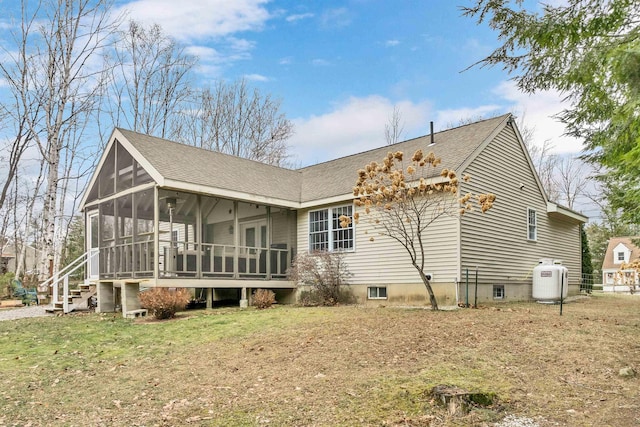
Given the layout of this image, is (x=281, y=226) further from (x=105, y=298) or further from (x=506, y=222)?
(x=506, y=222)

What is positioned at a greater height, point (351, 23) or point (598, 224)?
point (351, 23)

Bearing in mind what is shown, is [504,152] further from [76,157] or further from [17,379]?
[76,157]

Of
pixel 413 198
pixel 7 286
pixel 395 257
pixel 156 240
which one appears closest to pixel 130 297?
pixel 156 240

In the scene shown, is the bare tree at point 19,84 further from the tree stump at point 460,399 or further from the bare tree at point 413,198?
the tree stump at point 460,399

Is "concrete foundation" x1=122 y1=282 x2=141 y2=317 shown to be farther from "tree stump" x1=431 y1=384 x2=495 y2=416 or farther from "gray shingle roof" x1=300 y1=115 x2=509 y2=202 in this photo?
"tree stump" x1=431 y1=384 x2=495 y2=416

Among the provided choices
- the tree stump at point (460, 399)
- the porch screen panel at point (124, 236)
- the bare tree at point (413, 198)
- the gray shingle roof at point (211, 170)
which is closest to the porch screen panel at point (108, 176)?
the porch screen panel at point (124, 236)

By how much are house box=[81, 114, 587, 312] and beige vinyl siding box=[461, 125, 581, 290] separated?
4 centimetres

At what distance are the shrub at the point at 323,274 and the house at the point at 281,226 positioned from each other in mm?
398

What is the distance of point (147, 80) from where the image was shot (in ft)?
92.3

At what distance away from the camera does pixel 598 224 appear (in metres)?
45.6

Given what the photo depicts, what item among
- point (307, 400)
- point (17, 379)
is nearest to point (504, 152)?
point (307, 400)

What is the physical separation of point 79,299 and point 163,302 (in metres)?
5.06

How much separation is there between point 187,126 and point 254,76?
5.23 meters

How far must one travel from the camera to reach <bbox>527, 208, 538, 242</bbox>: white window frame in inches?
639
